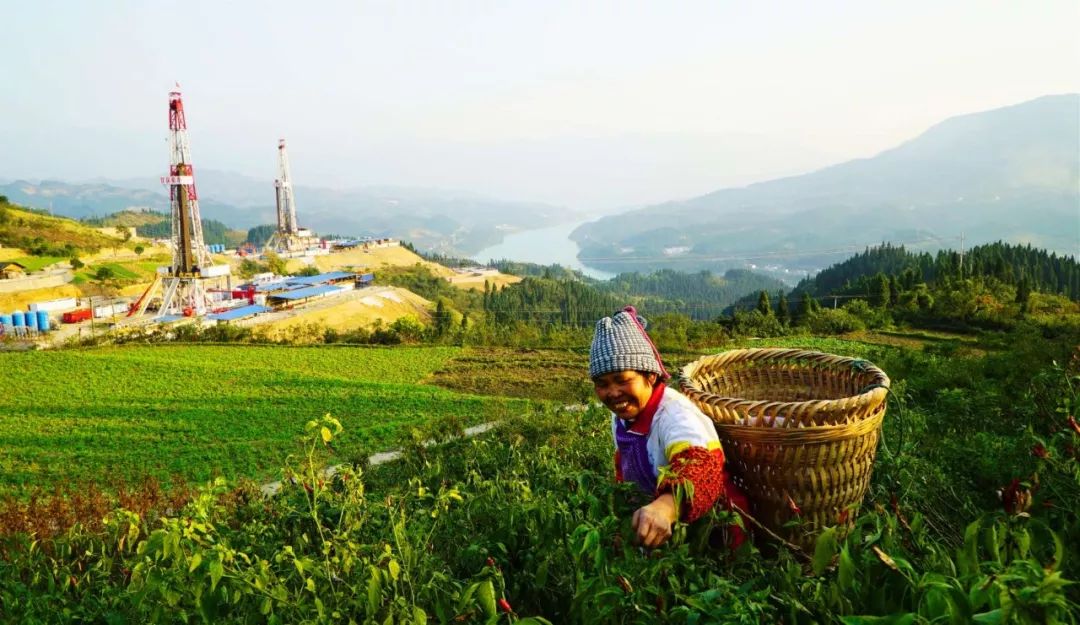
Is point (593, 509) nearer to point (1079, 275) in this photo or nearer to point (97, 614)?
point (97, 614)

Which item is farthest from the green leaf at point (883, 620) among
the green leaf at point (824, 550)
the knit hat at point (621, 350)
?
the knit hat at point (621, 350)

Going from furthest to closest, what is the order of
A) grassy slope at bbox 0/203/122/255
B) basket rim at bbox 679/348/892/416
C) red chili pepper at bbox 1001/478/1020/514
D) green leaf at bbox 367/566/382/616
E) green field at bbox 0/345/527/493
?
1. grassy slope at bbox 0/203/122/255
2. green field at bbox 0/345/527/493
3. basket rim at bbox 679/348/892/416
4. red chili pepper at bbox 1001/478/1020/514
5. green leaf at bbox 367/566/382/616

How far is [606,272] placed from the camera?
153m

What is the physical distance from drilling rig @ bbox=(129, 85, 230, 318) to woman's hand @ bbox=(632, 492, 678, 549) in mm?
34118

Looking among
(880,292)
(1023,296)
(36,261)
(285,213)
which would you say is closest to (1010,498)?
(1023,296)

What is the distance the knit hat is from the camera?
1941 mm

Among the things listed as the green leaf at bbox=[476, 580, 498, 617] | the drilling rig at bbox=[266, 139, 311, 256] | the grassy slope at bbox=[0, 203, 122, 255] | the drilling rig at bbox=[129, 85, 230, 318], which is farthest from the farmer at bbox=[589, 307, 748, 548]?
the drilling rig at bbox=[266, 139, 311, 256]

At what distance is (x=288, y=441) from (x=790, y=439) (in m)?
11.3

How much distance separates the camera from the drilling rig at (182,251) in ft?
101

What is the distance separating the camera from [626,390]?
1993mm

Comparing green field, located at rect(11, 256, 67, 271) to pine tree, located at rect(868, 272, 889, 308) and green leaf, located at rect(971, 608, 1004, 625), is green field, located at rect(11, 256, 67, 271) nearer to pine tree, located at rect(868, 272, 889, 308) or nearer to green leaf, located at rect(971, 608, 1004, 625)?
pine tree, located at rect(868, 272, 889, 308)

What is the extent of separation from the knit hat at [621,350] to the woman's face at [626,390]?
0.03 m

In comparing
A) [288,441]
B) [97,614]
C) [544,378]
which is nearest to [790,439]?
[97,614]

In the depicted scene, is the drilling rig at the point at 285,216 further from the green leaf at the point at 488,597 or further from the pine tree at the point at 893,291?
the green leaf at the point at 488,597
